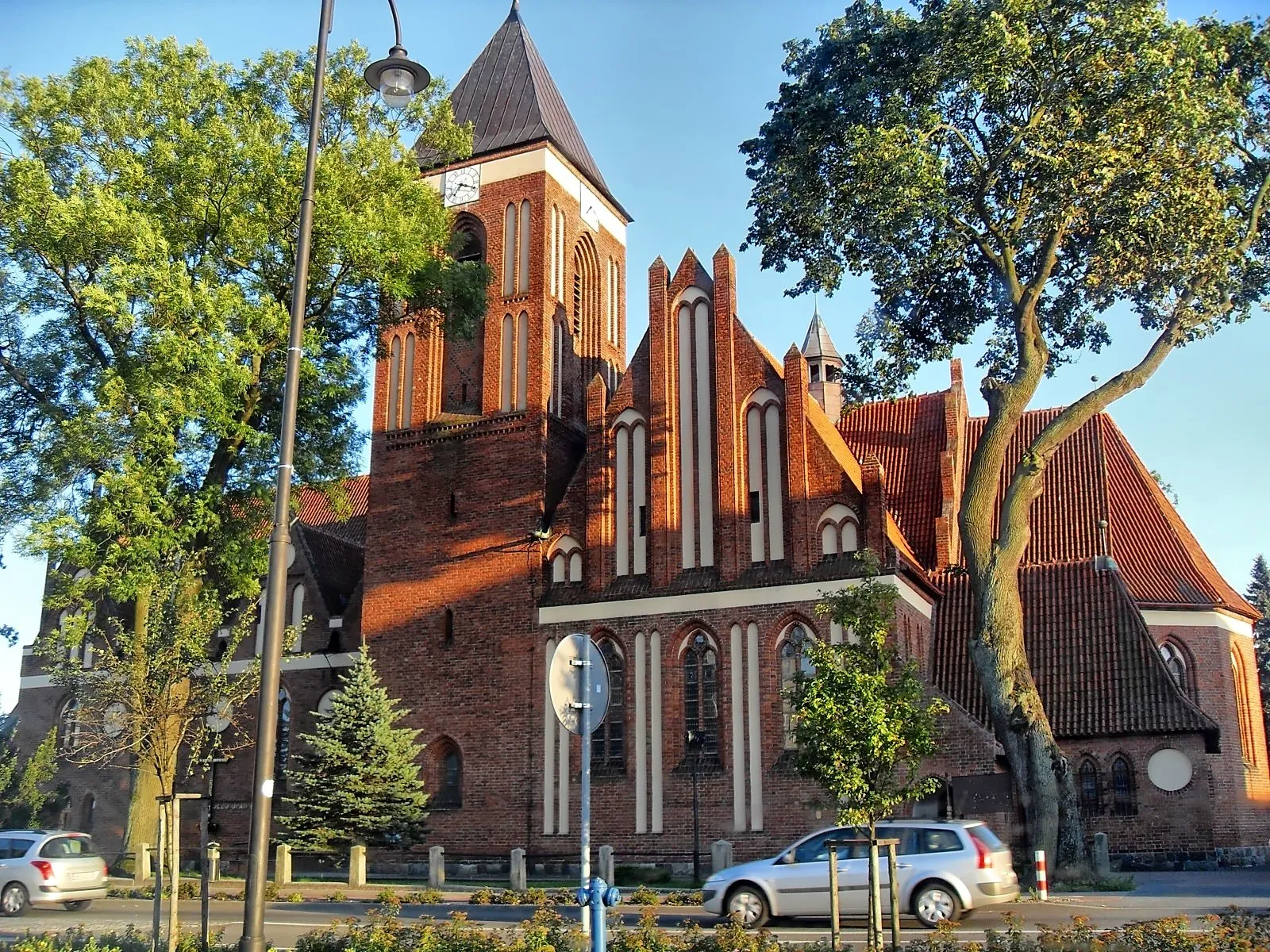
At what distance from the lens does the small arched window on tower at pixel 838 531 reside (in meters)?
26.7

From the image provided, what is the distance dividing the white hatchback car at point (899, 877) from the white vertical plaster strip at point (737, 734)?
8865 millimetres

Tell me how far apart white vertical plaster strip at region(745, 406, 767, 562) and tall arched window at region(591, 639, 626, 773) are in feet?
12.8

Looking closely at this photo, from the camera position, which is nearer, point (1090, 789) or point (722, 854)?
point (722, 854)

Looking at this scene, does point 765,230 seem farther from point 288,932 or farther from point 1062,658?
point 288,932

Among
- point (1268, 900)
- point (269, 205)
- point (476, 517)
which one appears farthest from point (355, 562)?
point (1268, 900)

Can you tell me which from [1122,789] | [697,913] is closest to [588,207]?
[1122,789]

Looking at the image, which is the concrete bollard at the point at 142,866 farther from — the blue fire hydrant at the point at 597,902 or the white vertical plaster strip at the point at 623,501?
the blue fire hydrant at the point at 597,902

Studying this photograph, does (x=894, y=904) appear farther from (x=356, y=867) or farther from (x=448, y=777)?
(x=448, y=777)

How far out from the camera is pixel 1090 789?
28.7 metres

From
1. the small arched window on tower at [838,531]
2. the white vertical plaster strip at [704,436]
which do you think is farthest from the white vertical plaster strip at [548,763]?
the small arched window on tower at [838,531]

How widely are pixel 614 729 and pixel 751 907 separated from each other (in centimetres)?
1118

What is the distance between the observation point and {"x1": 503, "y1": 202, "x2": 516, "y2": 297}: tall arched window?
31844 mm

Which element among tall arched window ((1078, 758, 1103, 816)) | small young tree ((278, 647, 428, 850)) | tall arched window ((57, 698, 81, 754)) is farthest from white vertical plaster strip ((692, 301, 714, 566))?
tall arched window ((57, 698, 81, 754))

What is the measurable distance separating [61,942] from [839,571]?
647 inches
